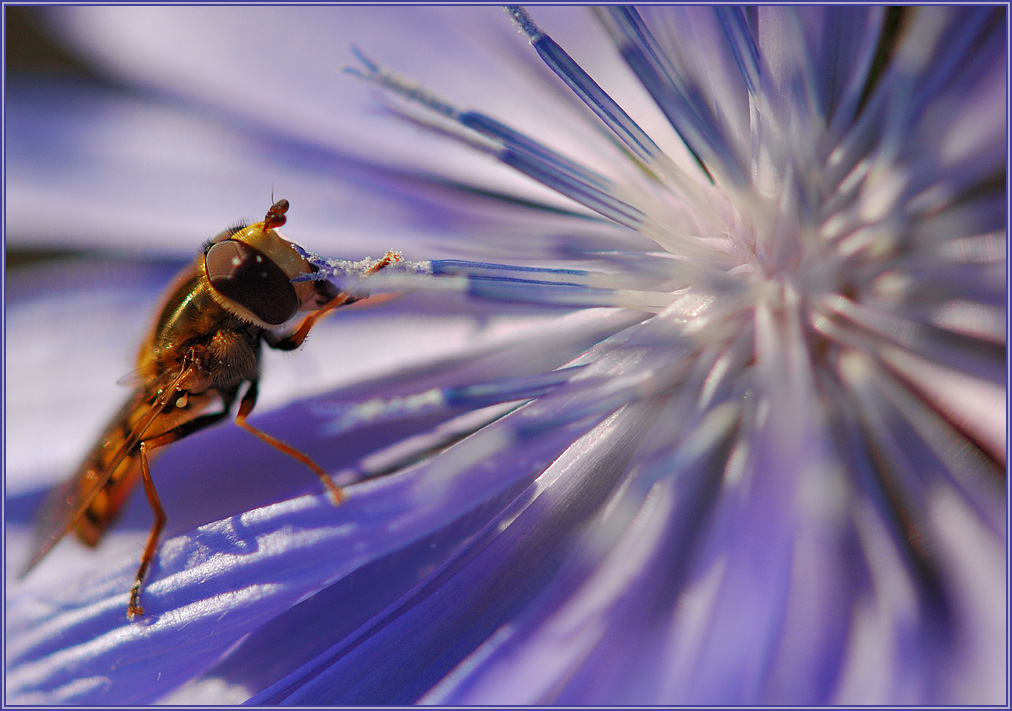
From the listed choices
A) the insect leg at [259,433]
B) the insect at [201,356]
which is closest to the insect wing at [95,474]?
the insect at [201,356]

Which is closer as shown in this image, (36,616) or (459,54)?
(36,616)

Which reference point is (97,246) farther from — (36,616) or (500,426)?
(500,426)

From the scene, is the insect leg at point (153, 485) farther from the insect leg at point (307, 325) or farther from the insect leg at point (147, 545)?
the insect leg at point (307, 325)

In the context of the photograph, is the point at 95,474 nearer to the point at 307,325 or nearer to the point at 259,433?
the point at 259,433

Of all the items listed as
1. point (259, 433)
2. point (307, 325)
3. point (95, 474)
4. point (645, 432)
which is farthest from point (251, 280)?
point (645, 432)

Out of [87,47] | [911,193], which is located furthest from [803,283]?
[87,47]
